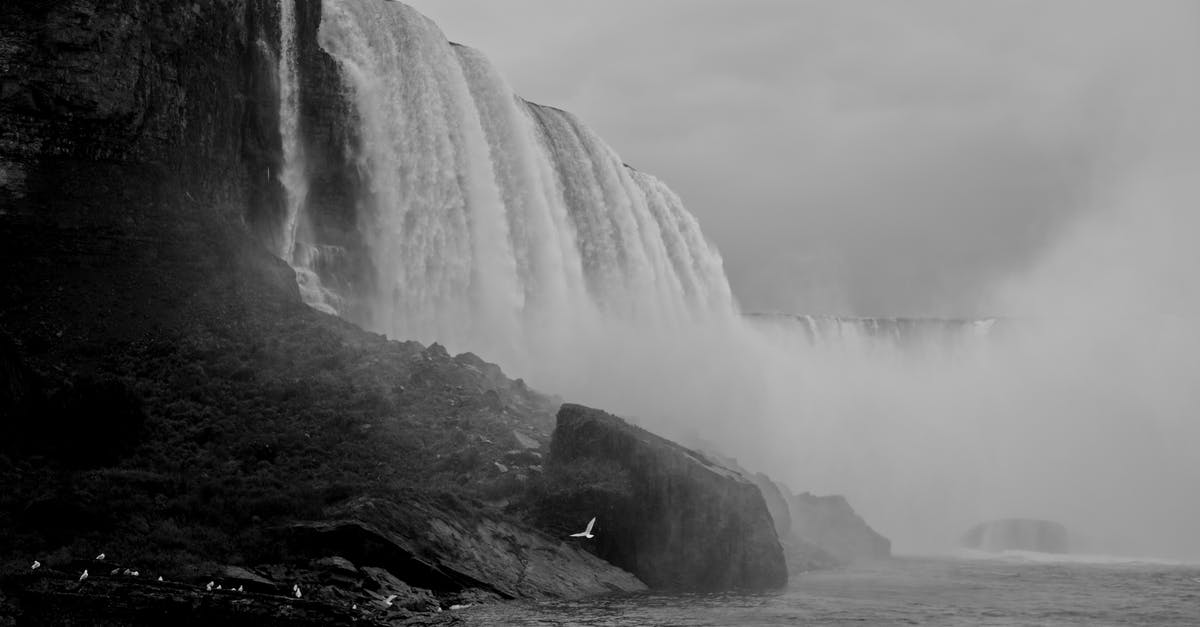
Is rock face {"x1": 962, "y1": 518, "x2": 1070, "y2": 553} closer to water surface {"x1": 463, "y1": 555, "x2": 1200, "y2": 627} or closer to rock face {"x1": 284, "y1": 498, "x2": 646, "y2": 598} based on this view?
water surface {"x1": 463, "y1": 555, "x2": 1200, "y2": 627}

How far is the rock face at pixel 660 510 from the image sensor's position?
2551 centimetres

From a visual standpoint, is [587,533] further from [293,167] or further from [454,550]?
[293,167]

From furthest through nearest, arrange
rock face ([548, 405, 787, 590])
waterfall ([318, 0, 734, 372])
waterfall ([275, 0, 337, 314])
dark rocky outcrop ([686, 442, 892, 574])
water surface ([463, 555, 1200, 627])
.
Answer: waterfall ([318, 0, 734, 372]) < dark rocky outcrop ([686, 442, 892, 574]) < waterfall ([275, 0, 337, 314]) < rock face ([548, 405, 787, 590]) < water surface ([463, 555, 1200, 627])

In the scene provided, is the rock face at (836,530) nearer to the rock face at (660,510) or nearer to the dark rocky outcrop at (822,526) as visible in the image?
the dark rocky outcrop at (822,526)

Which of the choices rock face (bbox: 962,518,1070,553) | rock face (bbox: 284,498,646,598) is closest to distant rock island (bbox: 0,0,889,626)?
rock face (bbox: 284,498,646,598)

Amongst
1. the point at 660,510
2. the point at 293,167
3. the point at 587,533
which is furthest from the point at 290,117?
the point at 587,533

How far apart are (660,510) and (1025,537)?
3244 cm

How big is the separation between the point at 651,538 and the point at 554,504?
2.63 metres

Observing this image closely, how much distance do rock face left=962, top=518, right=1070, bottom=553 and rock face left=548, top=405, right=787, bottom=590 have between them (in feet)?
92.0

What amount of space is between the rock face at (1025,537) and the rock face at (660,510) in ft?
92.0

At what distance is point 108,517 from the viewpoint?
19.8 metres

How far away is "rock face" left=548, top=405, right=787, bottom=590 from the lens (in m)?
25.5

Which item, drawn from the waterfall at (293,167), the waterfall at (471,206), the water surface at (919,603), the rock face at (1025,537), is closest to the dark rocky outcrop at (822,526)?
the water surface at (919,603)

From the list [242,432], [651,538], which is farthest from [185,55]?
[651,538]
